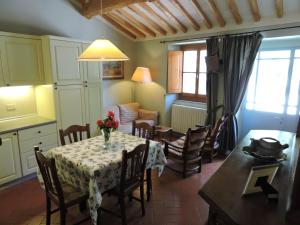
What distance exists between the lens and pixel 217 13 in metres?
3.59

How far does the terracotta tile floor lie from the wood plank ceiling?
2774 mm

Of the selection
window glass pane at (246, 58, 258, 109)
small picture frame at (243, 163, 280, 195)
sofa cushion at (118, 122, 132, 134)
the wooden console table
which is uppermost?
window glass pane at (246, 58, 258, 109)

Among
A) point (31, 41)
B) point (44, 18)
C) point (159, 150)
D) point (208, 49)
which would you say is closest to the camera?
point (159, 150)

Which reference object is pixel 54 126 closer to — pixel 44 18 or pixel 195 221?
pixel 44 18

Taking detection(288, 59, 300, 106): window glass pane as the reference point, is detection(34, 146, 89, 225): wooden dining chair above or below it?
below

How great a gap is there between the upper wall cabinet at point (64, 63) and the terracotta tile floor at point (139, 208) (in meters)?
1.70

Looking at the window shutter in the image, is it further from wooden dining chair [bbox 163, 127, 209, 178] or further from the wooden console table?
the wooden console table

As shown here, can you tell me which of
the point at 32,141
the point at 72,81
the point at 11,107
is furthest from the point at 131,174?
the point at 11,107

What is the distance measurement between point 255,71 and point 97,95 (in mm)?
3171

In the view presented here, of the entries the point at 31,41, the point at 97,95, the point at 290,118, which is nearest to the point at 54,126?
the point at 97,95

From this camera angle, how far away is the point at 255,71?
13.9 ft

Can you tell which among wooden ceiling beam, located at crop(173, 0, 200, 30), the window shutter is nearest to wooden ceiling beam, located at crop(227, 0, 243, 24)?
wooden ceiling beam, located at crop(173, 0, 200, 30)

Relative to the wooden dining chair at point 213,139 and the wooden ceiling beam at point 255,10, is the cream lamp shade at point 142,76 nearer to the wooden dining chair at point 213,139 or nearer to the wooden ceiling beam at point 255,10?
the wooden dining chair at point 213,139

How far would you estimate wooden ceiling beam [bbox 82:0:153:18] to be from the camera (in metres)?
3.52
